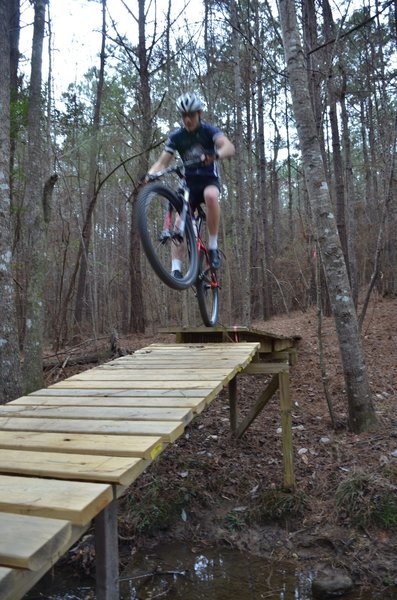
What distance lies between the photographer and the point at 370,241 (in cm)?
1494

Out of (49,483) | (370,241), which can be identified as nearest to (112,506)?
(49,483)

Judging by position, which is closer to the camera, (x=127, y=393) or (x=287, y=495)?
(x=127, y=393)

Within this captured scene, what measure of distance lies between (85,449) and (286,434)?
3.24 m

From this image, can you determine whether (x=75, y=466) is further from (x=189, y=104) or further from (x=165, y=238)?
(x=189, y=104)

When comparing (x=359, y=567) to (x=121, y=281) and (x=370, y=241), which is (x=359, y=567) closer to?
(x=370, y=241)

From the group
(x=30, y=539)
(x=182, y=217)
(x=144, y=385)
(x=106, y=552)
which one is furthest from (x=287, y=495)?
(x=30, y=539)

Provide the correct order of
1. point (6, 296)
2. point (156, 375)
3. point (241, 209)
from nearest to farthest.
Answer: point (156, 375)
point (6, 296)
point (241, 209)

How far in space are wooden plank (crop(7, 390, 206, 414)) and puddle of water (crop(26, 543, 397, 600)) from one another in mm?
1954

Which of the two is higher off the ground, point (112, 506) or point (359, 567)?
point (112, 506)

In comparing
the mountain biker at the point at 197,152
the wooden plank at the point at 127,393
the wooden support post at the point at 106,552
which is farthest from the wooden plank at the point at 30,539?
the mountain biker at the point at 197,152

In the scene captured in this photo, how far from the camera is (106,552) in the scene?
5.68ft

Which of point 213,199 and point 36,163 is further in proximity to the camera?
point 36,163

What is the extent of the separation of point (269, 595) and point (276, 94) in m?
17.3

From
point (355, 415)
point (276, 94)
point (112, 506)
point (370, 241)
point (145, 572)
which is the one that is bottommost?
A: point (145, 572)
